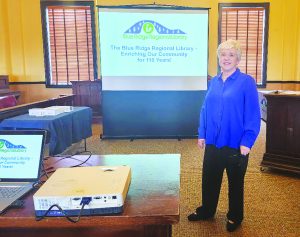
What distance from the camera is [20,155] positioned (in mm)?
1226

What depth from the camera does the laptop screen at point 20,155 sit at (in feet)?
4.02

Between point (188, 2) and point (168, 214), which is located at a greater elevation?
point (188, 2)

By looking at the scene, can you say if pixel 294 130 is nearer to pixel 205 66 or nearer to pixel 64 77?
pixel 205 66

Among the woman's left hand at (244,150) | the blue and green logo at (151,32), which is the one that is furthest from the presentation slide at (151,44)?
the woman's left hand at (244,150)

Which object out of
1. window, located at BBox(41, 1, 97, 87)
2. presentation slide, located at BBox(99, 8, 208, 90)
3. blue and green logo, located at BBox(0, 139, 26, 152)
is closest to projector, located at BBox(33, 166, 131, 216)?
blue and green logo, located at BBox(0, 139, 26, 152)

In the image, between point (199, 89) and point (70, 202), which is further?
point (199, 89)

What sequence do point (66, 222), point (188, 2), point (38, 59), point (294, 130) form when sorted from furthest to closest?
point (38, 59)
point (188, 2)
point (294, 130)
point (66, 222)

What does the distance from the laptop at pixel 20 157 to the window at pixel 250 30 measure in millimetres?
6247

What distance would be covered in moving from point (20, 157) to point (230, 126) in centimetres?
135

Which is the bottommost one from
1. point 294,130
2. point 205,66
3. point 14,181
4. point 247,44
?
point 294,130

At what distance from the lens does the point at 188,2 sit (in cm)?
654

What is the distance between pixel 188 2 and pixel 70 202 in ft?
20.9

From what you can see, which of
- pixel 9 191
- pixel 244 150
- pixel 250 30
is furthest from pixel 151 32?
pixel 9 191

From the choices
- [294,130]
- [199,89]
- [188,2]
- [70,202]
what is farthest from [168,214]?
[188,2]
